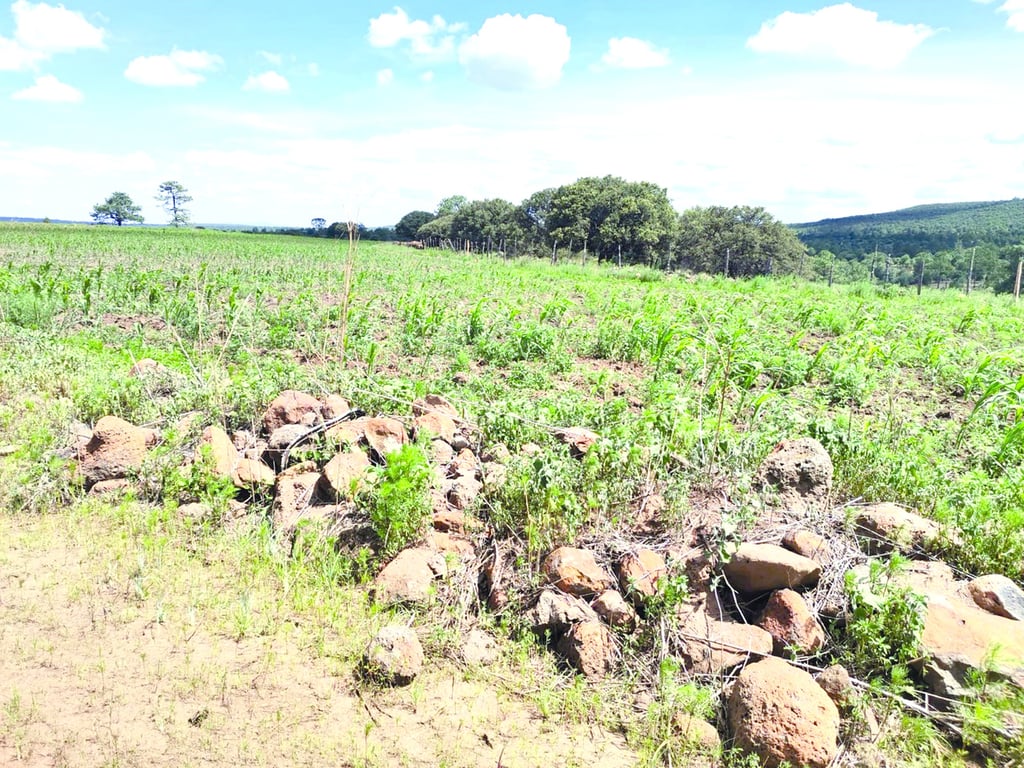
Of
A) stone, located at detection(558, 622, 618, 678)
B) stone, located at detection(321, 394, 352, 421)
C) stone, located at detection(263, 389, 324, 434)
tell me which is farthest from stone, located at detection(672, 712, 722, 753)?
stone, located at detection(263, 389, 324, 434)

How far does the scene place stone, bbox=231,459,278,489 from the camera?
475cm

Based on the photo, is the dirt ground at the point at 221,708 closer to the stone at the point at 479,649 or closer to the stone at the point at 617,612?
the stone at the point at 479,649

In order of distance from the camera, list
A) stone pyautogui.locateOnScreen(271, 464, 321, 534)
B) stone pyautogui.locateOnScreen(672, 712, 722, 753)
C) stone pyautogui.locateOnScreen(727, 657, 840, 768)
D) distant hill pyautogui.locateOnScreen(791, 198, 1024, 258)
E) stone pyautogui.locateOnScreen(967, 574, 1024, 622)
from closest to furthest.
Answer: stone pyautogui.locateOnScreen(727, 657, 840, 768) < stone pyautogui.locateOnScreen(672, 712, 722, 753) < stone pyautogui.locateOnScreen(967, 574, 1024, 622) < stone pyautogui.locateOnScreen(271, 464, 321, 534) < distant hill pyautogui.locateOnScreen(791, 198, 1024, 258)

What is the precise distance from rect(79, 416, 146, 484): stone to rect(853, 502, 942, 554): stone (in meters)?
5.10

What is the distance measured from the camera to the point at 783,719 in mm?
2717

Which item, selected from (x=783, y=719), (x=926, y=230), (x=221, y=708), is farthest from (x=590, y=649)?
(x=926, y=230)

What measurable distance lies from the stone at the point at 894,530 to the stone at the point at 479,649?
89.2 inches

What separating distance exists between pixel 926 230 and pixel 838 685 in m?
88.5

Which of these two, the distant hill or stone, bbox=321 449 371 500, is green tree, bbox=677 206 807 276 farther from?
stone, bbox=321 449 371 500

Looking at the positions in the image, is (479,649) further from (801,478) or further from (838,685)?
(801,478)

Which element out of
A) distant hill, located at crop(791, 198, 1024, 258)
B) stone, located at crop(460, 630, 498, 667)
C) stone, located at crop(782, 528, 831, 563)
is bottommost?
stone, located at crop(460, 630, 498, 667)

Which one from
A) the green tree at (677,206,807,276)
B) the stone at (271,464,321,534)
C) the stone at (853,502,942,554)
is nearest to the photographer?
the stone at (853,502,942,554)

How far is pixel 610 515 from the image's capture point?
163 inches

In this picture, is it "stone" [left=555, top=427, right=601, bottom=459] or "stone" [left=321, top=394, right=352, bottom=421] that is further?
"stone" [left=321, top=394, right=352, bottom=421]
